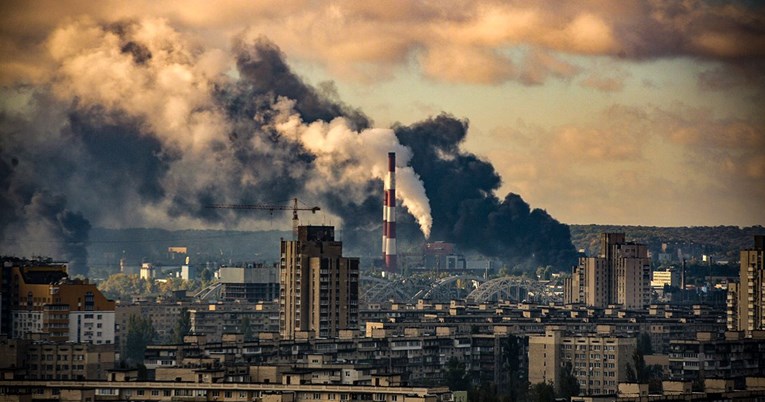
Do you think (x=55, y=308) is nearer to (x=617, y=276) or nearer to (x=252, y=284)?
(x=252, y=284)

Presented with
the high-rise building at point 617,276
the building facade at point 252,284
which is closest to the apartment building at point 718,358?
the building facade at point 252,284

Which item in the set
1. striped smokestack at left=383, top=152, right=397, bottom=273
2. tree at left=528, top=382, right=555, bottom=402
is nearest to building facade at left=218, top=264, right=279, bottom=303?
striped smokestack at left=383, top=152, right=397, bottom=273

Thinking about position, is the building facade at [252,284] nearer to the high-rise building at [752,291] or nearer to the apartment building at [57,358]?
the high-rise building at [752,291]

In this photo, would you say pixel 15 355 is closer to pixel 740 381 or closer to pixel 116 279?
pixel 740 381

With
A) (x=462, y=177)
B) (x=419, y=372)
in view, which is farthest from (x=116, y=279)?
(x=419, y=372)

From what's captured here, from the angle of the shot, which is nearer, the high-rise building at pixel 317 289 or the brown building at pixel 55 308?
the brown building at pixel 55 308

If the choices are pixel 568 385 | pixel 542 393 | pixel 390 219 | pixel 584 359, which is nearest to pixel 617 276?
pixel 390 219
